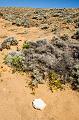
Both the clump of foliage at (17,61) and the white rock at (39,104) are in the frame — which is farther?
the clump of foliage at (17,61)

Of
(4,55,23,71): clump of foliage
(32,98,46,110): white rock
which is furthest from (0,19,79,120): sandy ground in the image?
(4,55,23,71): clump of foliage

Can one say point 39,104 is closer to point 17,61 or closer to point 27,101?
point 27,101

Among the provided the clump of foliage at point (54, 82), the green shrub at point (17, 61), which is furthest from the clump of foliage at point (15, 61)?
the clump of foliage at point (54, 82)

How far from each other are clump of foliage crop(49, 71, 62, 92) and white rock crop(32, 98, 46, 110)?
902 mm

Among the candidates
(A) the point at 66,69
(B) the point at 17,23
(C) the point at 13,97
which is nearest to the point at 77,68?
(A) the point at 66,69

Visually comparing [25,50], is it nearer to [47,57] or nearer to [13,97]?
[47,57]

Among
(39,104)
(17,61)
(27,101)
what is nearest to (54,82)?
(39,104)

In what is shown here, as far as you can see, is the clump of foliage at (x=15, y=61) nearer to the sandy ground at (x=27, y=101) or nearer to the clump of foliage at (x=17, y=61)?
the clump of foliage at (x=17, y=61)

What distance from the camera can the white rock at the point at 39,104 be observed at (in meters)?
7.40

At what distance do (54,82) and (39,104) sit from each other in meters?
1.44

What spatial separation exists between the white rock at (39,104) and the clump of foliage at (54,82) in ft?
2.96

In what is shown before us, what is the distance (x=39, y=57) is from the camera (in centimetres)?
981

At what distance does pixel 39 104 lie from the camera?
7.52 meters

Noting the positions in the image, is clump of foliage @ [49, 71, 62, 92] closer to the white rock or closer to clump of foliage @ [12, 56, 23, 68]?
the white rock
